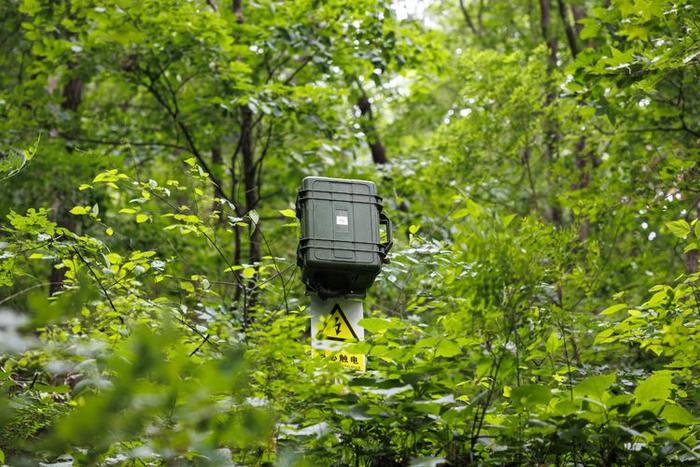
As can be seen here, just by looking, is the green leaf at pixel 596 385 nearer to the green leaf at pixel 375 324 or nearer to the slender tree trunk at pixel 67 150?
the green leaf at pixel 375 324

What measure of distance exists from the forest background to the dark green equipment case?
0.29 m

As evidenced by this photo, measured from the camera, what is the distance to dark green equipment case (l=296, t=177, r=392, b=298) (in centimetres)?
394

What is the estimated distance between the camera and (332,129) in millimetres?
9641

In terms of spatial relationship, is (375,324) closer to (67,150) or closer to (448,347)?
(448,347)

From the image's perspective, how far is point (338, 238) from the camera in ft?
13.1

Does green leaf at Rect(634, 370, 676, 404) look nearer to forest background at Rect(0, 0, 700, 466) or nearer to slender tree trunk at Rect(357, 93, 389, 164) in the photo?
forest background at Rect(0, 0, 700, 466)

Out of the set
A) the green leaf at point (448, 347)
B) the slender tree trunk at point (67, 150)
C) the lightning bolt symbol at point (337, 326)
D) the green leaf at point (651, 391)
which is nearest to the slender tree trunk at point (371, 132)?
the slender tree trunk at point (67, 150)

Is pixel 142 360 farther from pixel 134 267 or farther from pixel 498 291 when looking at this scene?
pixel 134 267

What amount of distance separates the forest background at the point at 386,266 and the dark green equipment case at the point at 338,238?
0.29 meters

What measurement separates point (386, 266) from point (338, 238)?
1.28 metres

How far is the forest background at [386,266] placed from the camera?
2963 mm

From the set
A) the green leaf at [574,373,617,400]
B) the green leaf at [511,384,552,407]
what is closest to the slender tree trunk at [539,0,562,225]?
the green leaf at [574,373,617,400]

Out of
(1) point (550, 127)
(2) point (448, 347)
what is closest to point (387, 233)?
(2) point (448, 347)

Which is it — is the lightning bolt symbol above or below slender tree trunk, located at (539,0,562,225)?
below
